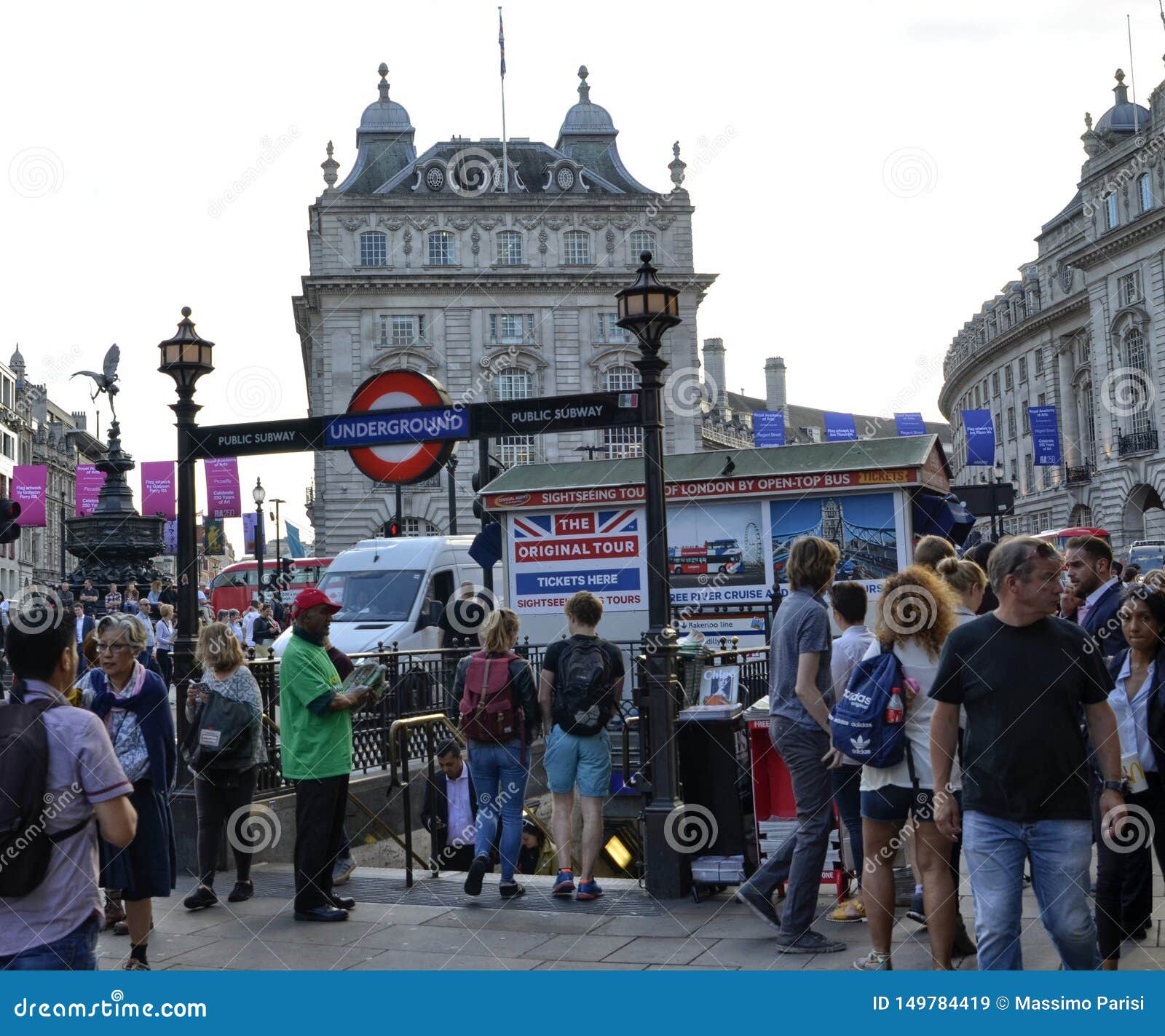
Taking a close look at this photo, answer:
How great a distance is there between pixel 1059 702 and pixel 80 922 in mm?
3497

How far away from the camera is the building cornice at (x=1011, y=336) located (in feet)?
226

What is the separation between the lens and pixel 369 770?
42.3 feet

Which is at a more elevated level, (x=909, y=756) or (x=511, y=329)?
(x=511, y=329)

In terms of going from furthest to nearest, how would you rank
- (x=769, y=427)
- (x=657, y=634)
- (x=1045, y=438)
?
(x=1045, y=438)
(x=769, y=427)
(x=657, y=634)

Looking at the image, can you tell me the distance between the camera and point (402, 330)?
62.7 metres

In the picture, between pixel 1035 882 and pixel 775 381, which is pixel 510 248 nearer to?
pixel 775 381

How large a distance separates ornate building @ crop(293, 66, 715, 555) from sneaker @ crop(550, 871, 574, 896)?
52.8m

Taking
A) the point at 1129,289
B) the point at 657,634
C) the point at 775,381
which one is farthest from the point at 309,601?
the point at 775,381

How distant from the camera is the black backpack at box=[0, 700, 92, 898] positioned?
3.74 meters

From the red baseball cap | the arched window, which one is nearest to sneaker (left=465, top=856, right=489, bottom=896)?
the red baseball cap

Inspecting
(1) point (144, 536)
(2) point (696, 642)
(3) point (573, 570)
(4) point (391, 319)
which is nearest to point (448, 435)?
(2) point (696, 642)

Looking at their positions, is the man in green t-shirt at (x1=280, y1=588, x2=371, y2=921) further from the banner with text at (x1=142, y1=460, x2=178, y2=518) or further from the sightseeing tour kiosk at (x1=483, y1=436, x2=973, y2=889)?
the banner with text at (x1=142, y1=460, x2=178, y2=518)

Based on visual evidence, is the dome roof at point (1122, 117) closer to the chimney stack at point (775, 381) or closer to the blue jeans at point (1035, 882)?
the chimney stack at point (775, 381)

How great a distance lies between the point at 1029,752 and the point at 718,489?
12.2 m
